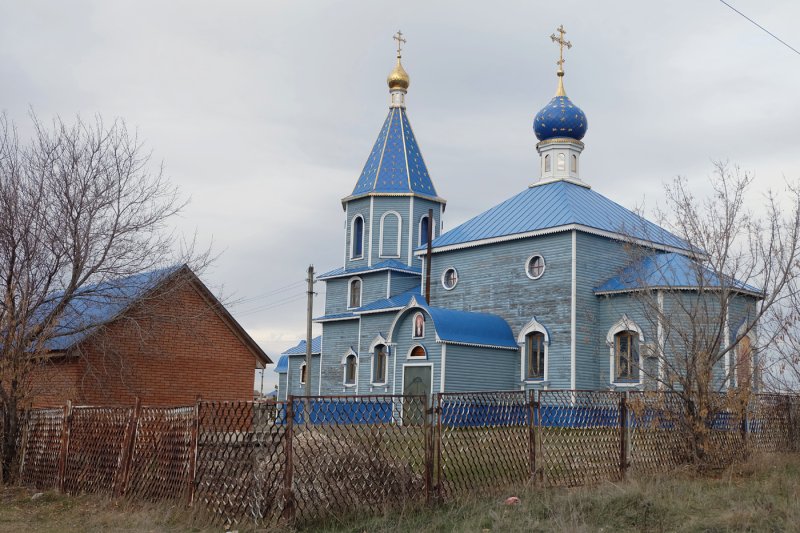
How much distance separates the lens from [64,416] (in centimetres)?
1092

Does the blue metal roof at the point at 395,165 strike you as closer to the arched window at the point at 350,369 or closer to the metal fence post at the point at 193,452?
the arched window at the point at 350,369

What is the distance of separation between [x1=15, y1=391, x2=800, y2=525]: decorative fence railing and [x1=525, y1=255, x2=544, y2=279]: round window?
11981 mm

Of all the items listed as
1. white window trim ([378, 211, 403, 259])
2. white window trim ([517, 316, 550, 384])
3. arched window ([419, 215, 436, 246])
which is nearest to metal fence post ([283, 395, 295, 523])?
white window trim ([517, 316, 550, 384])

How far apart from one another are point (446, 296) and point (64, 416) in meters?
16.2

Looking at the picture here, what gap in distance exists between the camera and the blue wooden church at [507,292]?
2225 centimetres

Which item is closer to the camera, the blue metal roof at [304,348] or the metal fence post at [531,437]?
the metal fence post at [531,437]

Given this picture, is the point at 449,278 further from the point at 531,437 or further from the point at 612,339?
the point at 531,437

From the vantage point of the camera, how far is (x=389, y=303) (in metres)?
27.1

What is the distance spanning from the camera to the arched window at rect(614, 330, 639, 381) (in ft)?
69.7

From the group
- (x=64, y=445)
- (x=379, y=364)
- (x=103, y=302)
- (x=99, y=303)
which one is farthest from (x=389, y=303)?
(x=64, y=445)

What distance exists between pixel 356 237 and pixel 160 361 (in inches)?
578

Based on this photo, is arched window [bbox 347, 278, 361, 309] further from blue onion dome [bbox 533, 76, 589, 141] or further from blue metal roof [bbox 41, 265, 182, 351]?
blue metal roof [bbox 41, 265, 182, 351]

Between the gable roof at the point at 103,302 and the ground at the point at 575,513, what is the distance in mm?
4265

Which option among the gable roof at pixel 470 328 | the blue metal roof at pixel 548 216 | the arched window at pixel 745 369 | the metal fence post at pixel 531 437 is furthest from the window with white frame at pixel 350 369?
the metal fence post at pixel 531 437
